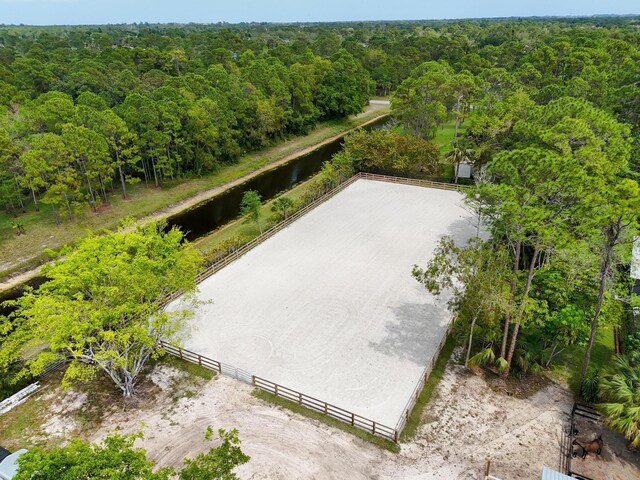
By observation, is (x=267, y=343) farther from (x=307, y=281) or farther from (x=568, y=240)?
(x=568, y=240)

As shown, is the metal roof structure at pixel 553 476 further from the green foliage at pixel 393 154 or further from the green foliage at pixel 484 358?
the green foliage at pixel 393 154

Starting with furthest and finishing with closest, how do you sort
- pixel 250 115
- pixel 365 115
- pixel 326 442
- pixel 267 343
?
pixel 365 115
pixel 250 115
pixel 267 343
pixel 326 442

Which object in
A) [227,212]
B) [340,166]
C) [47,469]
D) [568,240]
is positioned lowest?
[227,212]

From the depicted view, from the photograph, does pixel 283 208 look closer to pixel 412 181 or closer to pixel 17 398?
pixel 412 181

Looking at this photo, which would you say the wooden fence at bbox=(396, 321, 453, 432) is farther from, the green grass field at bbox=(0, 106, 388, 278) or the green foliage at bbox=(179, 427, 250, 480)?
the green grass field at bbox=(0, 106, 388, 278)

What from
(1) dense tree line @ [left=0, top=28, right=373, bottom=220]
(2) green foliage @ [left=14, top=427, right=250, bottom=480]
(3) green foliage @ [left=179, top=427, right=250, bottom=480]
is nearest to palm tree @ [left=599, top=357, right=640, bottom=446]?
(3) green foliage @ [left=179, top=427, right=250, bottom=480]

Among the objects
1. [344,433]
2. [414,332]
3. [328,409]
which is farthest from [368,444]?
[414,332]

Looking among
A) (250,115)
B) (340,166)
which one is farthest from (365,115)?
(340,166)
